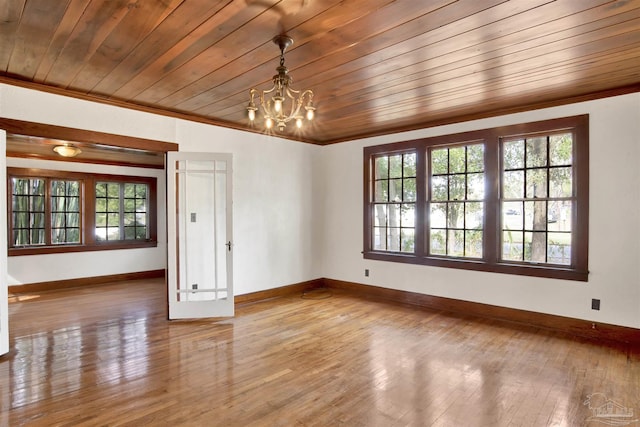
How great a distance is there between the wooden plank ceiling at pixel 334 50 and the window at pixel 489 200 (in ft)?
1.93

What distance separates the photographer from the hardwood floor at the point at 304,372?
2.44m

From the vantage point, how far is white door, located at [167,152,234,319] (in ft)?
14.8

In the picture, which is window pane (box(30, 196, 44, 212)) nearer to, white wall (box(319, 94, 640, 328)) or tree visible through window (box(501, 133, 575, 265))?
white wall (box(319, 94, 640, 328))

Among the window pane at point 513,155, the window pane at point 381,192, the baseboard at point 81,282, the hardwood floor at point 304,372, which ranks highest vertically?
the window pane at point 513,155

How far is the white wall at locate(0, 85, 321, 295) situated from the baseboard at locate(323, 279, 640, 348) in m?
1.35

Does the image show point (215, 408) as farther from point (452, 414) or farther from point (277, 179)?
point (277, 179)

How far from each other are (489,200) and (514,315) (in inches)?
57.7

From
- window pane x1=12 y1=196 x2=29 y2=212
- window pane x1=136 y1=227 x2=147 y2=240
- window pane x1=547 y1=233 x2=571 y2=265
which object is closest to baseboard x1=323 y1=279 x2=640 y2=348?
window pane x1=547 y1=233 x2=571 y2=265

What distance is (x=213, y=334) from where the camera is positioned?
4023 millimetres

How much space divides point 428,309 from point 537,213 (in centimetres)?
190

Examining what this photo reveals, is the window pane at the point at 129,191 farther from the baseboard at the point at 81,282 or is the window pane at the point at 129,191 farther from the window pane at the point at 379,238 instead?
the window pane at the point at 379,238

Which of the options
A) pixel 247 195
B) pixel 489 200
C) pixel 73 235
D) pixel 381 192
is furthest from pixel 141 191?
pixel 489 200

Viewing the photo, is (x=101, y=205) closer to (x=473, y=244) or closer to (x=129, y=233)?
(x=129, y=233)

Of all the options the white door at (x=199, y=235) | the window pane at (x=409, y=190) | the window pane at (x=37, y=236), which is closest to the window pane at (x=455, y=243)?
the window pane at (x=409, y=190)
